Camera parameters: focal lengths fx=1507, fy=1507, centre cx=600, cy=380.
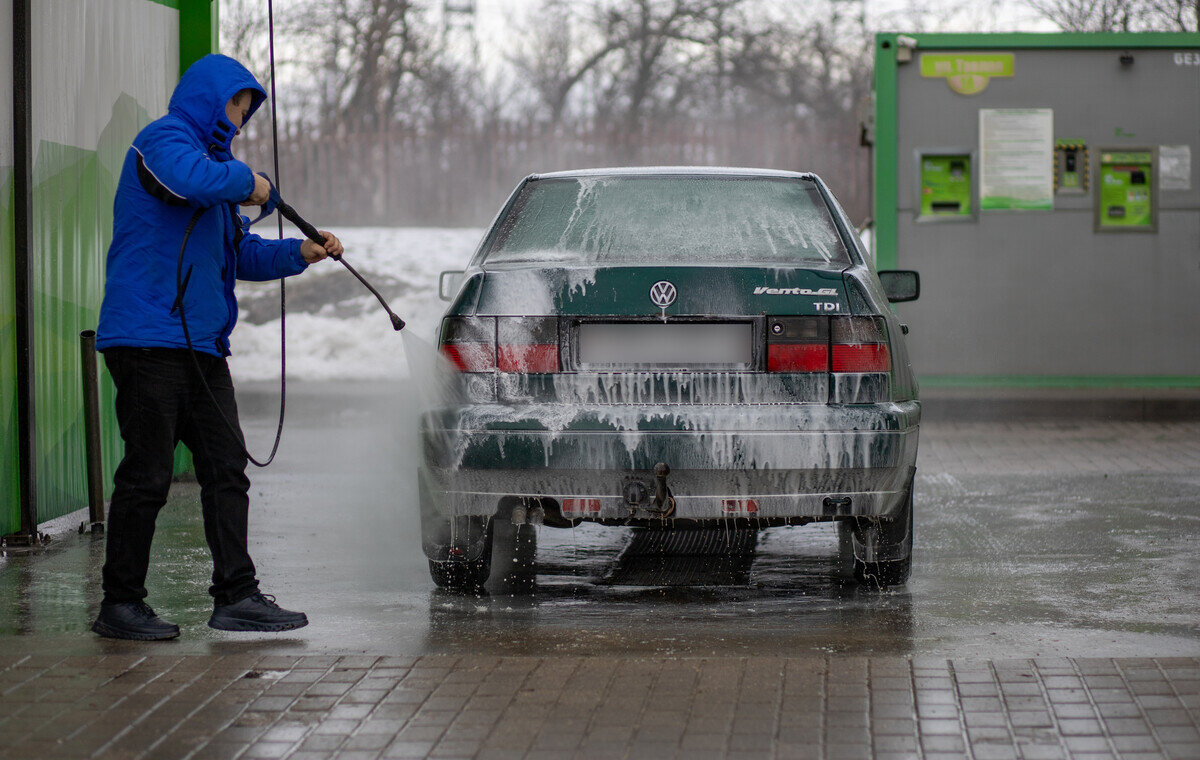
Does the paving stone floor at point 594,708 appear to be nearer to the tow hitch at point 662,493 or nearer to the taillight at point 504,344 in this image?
the tow hitch at point 662,493

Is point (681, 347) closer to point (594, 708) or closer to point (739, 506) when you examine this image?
point (739, 506)

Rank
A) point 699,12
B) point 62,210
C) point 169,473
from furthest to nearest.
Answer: point 699,12 → point 62,210 → point 169,473

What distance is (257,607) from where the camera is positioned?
4.96 meters

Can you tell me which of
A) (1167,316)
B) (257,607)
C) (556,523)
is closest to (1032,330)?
(1167,316)

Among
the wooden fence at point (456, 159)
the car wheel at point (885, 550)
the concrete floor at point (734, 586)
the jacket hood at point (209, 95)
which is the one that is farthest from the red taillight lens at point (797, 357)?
the wooden fence at point (456, 159)

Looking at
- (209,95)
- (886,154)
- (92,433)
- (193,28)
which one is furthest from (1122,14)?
(209,95)

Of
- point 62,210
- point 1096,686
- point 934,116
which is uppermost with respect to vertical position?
point 934,116

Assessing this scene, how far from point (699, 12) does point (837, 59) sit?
3438mm

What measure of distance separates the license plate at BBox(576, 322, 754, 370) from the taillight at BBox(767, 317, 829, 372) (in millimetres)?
73

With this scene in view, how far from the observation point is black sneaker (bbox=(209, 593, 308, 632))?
492cm

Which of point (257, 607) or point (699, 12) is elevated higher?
point (699, 12)

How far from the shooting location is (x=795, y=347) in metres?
5.02

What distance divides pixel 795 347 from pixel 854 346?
201 mm

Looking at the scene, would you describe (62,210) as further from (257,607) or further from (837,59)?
(837,59)
